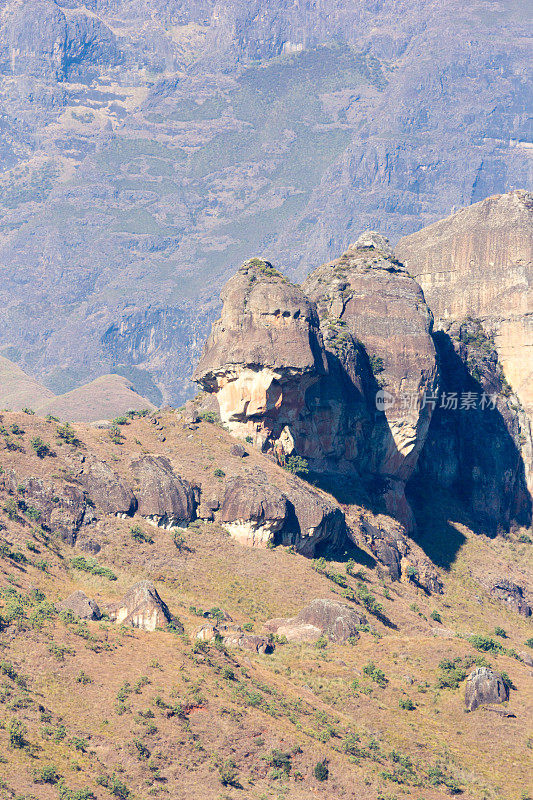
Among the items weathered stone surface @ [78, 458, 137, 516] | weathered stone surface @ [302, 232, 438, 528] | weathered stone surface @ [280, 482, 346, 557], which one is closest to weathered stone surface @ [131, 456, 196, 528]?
weathered stone surface @ [78, 458, 137, 516]

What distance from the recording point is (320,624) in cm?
7738

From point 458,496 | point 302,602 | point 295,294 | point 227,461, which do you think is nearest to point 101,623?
point 302,602

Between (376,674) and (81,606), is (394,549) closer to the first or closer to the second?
(376,674)

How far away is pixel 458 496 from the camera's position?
117 metres

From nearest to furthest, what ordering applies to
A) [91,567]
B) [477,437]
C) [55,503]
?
1. [91,567]
2. [55,503]
3. [477,437]

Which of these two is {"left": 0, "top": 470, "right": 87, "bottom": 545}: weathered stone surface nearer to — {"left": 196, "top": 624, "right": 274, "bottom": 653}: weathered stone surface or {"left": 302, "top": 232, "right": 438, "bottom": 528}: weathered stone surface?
{"left": 196, "top": 624, "right": 274, "bottom": 653}: weathered stone surface

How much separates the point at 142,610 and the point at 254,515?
19.2 metres

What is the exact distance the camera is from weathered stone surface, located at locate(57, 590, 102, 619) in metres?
68.6

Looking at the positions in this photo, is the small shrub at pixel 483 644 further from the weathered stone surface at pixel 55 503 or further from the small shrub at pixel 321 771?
the weathered stone surface at pixel 55 503

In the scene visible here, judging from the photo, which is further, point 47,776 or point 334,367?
point 334,367

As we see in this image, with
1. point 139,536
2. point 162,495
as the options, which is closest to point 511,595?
point 162,495

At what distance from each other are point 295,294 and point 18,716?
52730 mm

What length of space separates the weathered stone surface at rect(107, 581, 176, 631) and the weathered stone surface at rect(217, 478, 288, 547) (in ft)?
55.8

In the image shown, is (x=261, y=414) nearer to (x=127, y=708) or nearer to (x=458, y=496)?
(x=458, y=496)
